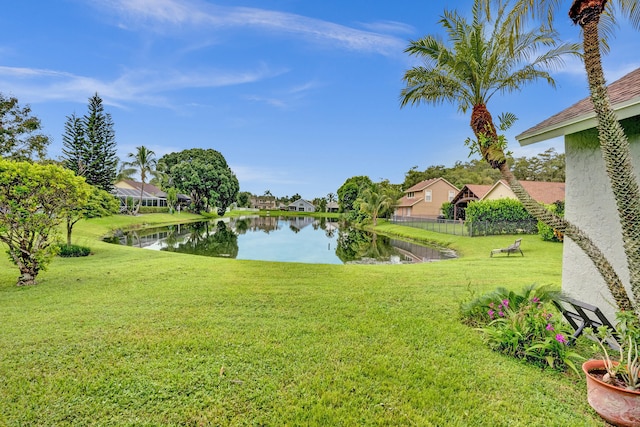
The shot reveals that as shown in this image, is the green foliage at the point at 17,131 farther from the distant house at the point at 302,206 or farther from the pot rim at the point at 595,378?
the distant house at the point at 302,206

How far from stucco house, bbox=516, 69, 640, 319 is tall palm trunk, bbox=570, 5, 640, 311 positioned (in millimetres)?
504

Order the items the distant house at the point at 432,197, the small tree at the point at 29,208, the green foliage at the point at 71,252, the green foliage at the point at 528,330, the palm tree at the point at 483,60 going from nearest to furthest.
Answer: the green foliage at the point at 528,330 → the palm tree at the point at 483,60 → the small tree at the point at 29,208 → the green foliage at the point at 71,252 → the distant house at the point at 432,197

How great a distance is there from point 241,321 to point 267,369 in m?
1.61

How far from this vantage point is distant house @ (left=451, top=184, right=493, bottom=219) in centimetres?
3281

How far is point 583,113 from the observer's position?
13.3 feet

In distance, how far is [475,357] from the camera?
3801 millimetres

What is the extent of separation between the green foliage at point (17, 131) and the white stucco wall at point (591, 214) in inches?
1216

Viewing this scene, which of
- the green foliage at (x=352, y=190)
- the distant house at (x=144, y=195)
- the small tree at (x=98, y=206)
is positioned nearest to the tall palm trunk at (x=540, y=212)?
the small tree at (x=98, y=206)

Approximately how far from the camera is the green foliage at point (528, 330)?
12.0ft

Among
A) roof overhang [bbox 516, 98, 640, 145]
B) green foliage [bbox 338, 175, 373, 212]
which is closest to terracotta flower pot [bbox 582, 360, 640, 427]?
roof overhang [bbox 516, 98, 640, 145]

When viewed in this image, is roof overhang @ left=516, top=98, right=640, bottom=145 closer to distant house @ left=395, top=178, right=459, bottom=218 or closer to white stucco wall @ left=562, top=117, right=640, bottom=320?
white stucco wall @ left=562, top=117, right=640, bottom=320

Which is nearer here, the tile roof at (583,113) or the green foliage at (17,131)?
the tile roof at (583,113)

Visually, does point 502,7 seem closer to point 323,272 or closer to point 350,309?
point 350,309

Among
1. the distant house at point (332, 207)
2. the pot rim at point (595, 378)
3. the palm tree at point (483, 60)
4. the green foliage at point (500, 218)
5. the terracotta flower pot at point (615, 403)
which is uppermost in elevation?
the palm tree at point (483, 60)
